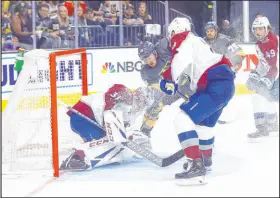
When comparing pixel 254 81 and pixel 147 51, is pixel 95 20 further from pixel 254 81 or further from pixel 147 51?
pixel 147 51

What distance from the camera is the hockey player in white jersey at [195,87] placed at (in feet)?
11.3

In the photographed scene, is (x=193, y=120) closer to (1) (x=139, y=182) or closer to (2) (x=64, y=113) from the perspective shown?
(1) (x=139, y=182)

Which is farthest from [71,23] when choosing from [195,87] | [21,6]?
[195,87]

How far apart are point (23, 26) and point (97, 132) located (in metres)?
2.99

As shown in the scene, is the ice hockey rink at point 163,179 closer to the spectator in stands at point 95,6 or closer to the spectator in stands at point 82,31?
the spectator in stands at point 82,31

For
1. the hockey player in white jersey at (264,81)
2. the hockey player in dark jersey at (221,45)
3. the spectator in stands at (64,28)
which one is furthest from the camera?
the spectator in stands at (64,28)

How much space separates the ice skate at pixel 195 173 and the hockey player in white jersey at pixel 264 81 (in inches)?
63.8

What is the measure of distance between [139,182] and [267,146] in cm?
142

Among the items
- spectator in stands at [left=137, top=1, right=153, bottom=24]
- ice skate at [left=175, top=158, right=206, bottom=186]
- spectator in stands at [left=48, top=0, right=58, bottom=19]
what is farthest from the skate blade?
spectator in stands at [left=137, top=1, right=153, bottom=24]

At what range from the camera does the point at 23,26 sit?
6574 mm

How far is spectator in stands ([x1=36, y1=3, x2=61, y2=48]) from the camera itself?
6.56 m

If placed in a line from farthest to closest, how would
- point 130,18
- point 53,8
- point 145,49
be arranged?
1. point 130,18
2. point 53,8
3. point 145,49

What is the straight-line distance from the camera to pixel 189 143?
3418 mm

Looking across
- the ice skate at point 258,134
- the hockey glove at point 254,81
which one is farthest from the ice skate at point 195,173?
the hockey glove at point 254,81
